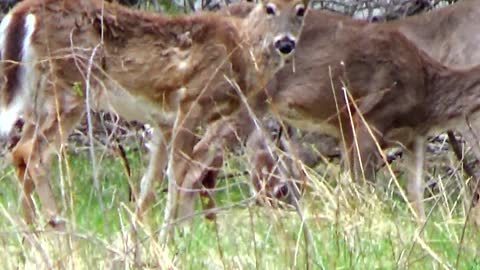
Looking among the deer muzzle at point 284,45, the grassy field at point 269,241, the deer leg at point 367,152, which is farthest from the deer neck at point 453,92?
the grassy field at point 269,241

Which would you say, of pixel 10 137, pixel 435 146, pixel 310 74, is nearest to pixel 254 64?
pixel 310 74

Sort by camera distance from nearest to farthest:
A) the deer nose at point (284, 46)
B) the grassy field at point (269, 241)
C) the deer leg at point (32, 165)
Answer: the grassy field at point (269, 241)
the deer leg at point (32, 165)
the deer nose at point (284, 46)

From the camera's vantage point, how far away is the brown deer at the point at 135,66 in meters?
8.92

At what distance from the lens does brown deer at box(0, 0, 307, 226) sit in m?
8.92

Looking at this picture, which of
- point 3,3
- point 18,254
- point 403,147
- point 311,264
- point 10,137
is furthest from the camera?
point 3,3

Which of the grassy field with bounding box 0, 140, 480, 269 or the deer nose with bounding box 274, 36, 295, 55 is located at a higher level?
the deer nose with bounding box 274, 36, 295, 55

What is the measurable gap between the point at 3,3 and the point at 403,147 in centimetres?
402

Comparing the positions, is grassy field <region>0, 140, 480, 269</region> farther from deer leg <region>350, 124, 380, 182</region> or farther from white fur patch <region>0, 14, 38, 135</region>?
deer leg <region>350, 124, 380, 182</region>

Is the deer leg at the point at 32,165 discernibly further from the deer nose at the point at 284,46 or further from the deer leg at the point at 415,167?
the deer leg at the point at 415,167

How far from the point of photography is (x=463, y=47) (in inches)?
465

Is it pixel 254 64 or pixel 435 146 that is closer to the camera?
pixel 254 64

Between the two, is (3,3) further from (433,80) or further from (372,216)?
(372,216)

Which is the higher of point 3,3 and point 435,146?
point 3,3

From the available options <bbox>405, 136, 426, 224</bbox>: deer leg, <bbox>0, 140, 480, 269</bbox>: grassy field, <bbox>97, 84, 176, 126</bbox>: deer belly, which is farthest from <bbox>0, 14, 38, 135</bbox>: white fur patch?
<bbox>405, 136, 426, 224</bbox>: deer leg
